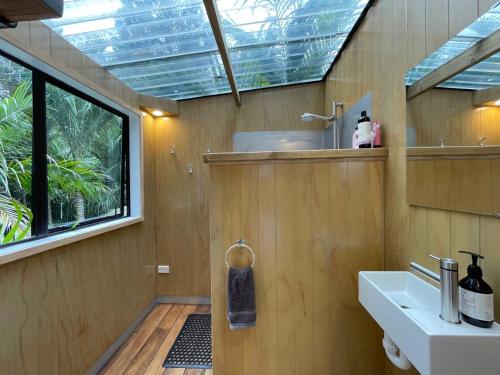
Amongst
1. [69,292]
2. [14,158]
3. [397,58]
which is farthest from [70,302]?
[397,58]

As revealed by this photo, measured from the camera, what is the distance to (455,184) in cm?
100

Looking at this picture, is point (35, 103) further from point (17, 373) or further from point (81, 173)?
point (17, 373)

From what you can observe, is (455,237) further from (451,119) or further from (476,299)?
(451,119)

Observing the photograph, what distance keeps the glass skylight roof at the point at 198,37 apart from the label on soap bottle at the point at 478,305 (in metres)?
1.91

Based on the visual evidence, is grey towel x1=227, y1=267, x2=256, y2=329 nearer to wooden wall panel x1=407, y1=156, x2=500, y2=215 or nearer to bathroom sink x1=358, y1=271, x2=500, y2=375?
bathroom sink x1=358, y1=271, x2=500, y2=375

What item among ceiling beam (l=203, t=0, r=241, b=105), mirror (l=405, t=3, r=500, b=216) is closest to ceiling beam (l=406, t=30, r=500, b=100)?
mirror (l=405, t=3, r=500, b=216)

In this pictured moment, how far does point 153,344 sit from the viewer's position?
215 cm

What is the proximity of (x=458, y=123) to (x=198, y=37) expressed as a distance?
69.0 inches

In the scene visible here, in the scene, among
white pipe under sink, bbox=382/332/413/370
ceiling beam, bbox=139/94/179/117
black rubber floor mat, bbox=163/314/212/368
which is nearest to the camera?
white pipe under sink, bbox=382/332/413/370

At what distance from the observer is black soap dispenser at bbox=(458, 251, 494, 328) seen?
814 millimetres

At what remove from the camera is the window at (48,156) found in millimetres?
1354

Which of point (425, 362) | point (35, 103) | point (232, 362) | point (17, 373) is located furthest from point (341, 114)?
point (17, 373)

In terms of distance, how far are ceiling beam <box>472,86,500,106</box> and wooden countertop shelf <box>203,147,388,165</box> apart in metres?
0.59

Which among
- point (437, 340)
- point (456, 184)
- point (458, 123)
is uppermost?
point (458, 123)
